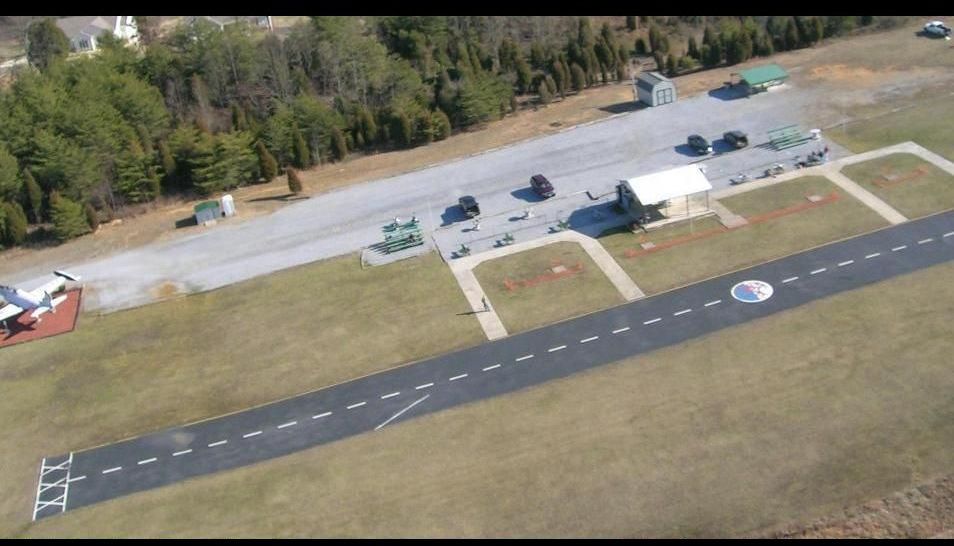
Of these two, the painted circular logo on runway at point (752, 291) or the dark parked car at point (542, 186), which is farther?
the dark parked car at point (542, 186)

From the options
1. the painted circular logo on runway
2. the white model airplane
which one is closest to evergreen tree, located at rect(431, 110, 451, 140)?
the painted circular logo on runway

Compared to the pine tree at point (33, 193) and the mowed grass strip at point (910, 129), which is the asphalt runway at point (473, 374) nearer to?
the mowed grass strip at point (910, 129)

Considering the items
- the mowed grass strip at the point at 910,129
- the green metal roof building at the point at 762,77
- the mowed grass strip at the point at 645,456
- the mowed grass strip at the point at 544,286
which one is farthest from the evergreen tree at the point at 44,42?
the mowed grass strip at the point at 910,129

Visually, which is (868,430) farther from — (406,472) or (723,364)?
(406,472)

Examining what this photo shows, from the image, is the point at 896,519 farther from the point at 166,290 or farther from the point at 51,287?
the point at 51,287

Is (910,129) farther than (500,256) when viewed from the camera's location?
Yes

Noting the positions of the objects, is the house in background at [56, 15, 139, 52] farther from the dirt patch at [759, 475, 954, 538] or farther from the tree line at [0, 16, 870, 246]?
the dirt patch at [759, 475, 954, 538]

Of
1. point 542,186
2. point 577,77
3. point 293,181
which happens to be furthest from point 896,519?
point 577,77
